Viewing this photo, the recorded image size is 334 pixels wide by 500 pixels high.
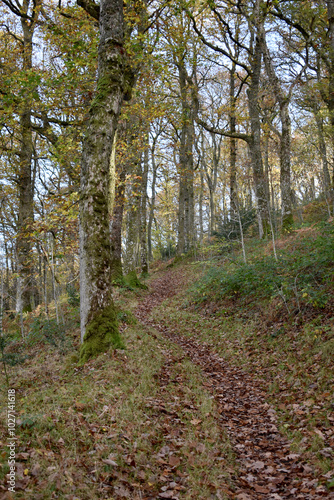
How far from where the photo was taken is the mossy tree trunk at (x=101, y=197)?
5.83 meters

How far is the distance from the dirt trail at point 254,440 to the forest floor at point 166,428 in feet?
0.05

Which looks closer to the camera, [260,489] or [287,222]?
[260,489]

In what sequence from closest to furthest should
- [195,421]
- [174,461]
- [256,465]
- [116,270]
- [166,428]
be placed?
[174,461], [256,465], [166,428], [195,421], [116,270]

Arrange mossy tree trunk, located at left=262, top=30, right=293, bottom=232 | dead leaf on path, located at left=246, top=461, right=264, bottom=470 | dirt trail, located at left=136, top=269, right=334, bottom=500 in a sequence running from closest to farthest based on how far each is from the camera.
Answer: dirt trail, located at left=136, top=269, right=334, bottom=500 → dead leaf on path, located at left=246, top=461, right=264, bottom=470 → mossy tree trunk, located at left=262, top=30, right=293, bottom=232

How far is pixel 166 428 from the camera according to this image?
412cm

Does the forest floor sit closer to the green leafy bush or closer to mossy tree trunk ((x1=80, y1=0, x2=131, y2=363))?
mossy tree trunk ((x1=80, y1=0, x2=131, y2=363))

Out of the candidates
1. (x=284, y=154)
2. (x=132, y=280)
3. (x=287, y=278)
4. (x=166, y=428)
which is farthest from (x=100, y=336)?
(x=284, y=154)

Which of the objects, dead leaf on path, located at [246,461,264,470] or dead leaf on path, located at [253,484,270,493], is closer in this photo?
dead leaf on path, located at [253,484,270,493]

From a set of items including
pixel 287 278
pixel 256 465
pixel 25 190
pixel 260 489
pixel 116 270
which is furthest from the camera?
pixel 116 270

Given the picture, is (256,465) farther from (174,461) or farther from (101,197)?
(101,197)

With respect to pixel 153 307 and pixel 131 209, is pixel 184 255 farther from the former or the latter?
pixel 153 307

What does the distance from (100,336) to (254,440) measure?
3.13 m

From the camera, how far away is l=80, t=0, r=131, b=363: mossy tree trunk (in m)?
5.83

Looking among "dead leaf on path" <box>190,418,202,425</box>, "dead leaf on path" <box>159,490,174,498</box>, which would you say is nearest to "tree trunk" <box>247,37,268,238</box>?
"dead leaf on path" <box>190,418,202,425</box>
